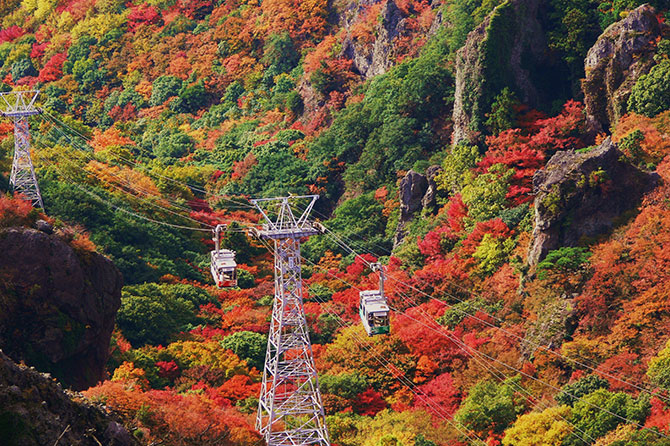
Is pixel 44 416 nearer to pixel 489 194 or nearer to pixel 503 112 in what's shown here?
pixel 489 194

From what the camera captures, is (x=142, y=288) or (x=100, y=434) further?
(x=142, y=288)

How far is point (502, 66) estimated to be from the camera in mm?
74062

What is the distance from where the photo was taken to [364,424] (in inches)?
2058

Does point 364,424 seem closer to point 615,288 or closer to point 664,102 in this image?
point 615,288

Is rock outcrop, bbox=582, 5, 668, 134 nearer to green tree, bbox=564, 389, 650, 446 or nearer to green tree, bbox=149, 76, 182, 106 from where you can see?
green tree, bbox=564, 389, 650, 446

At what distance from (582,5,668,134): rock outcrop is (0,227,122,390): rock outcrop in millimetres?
34027

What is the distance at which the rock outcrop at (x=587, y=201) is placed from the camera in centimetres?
5844

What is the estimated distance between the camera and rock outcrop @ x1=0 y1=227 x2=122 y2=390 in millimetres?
47656

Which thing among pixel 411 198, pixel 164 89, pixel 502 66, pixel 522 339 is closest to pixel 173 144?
pixel 164 89

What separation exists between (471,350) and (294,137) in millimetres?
39723

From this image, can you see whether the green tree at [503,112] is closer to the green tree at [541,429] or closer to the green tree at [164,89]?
the green tree at [541,429]

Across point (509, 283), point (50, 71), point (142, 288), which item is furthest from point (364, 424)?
point (50, 71)

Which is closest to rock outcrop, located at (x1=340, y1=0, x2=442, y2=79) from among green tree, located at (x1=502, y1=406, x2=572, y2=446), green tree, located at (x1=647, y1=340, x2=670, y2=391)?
green tree, located at (x1=647, y1=340, x2=670, y2=391)

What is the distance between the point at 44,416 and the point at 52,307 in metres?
17.7
